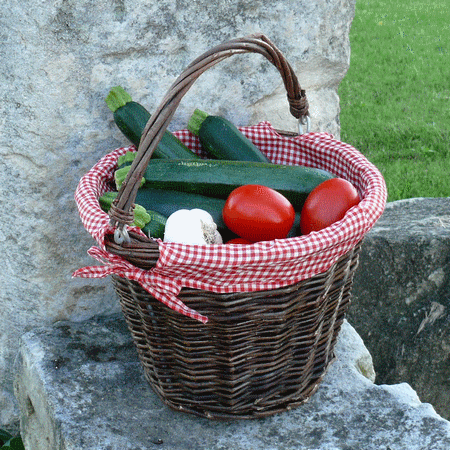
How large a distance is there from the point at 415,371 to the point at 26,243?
1.41m

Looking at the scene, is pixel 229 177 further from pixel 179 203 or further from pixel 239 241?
pixel 239 241

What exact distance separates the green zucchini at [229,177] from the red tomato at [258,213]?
18cm

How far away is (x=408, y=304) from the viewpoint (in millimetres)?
2271

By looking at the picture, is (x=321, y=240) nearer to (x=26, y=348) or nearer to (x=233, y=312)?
(x=233, y=312)

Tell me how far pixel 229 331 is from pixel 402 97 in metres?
3.90

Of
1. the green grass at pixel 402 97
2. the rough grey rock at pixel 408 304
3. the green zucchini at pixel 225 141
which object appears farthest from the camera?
the green grass at pixel 402 97

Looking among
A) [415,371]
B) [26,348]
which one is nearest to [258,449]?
[26,348]

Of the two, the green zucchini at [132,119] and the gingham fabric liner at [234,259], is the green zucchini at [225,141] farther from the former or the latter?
the gingham fabric liner at [234,259]

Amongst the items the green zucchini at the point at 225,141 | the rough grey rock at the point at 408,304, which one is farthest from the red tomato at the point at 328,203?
the rough grey rock at the point at 408,304

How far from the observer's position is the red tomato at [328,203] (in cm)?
146

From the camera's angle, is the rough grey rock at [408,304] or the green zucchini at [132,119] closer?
the green zucchini at [132,119]

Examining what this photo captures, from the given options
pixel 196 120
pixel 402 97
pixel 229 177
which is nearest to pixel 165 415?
pixel 229 177

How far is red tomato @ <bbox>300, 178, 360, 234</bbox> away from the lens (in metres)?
1.46

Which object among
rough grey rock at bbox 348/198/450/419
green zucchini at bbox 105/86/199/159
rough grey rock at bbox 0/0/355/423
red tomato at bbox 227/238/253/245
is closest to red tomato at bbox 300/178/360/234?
red tomato at bbox 227/238/253/245
